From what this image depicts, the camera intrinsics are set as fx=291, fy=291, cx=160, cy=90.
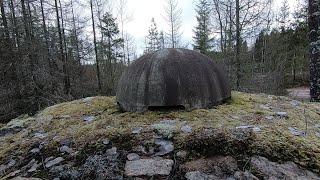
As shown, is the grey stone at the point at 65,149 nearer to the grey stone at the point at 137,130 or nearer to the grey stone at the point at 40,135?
the grey stone at the point at 40,135

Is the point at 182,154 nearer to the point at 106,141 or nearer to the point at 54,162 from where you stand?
the point at 106,141

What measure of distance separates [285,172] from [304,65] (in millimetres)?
28182

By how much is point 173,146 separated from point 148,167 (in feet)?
1.82

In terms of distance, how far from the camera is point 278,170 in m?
3.36

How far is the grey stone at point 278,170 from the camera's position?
327cm

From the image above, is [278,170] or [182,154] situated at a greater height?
[182,154]

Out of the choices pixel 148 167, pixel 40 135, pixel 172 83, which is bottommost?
pixel 148 167

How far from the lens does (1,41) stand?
1236cm

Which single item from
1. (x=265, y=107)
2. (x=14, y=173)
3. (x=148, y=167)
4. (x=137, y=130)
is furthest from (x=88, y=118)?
(x=265, y=107)

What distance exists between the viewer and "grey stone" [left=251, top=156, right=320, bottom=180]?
10.7 ft

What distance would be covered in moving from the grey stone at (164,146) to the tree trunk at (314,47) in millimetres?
5579

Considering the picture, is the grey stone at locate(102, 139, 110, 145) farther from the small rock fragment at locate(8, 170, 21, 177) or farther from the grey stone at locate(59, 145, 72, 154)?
the small rock fragment at locate(8, 170, 21, 177)

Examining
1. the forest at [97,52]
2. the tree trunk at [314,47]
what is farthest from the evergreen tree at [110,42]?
the tree trunk at [314,47]

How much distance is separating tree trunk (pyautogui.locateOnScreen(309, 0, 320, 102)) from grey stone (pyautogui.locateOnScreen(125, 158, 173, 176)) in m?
5.89
